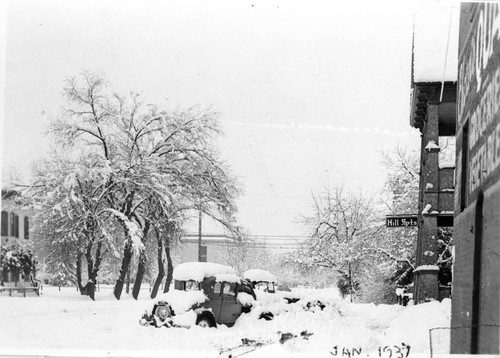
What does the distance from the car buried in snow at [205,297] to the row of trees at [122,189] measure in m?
1.89

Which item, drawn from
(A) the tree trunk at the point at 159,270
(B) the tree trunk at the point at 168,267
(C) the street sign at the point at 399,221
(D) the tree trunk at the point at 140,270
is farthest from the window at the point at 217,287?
(C) the street sign at the point at 399,221

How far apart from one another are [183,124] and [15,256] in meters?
6.63

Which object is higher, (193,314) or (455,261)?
(455,261)

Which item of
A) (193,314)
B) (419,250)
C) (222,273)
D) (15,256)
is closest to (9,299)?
(15,256)

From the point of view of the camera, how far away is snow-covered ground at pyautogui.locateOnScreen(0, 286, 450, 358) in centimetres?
895

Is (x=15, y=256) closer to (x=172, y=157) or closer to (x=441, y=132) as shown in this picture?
(x=172, y=157)

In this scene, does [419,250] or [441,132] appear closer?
[419,250]

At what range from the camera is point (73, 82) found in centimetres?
1289

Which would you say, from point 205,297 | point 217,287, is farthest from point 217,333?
point 217,287

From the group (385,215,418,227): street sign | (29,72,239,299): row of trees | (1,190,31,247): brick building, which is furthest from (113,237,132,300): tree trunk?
(385,215,418,227): street sign

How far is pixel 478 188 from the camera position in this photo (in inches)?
243

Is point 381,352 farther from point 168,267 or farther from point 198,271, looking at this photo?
point 168,267

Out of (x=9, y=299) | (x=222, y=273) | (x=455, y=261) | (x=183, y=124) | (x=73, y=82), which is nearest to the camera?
(x=455, y=261)

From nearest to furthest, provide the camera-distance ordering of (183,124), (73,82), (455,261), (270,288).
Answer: (455,261)
(73,82)
(270,288)
(183,124)
